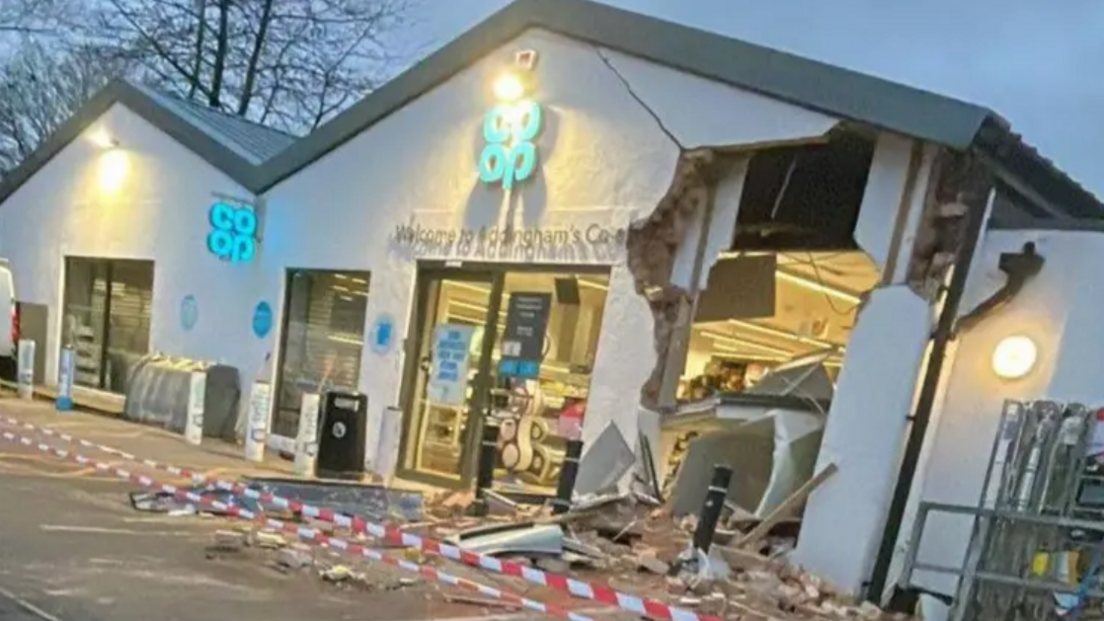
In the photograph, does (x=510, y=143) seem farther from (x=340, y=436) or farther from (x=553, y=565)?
(x=553, y=565)

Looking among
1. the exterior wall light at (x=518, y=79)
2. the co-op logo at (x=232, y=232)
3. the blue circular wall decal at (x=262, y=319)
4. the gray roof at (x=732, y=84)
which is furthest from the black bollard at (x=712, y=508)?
the co-op logo at (x=232, y=232)

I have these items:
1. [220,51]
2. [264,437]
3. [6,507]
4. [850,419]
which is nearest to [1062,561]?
[850,419]

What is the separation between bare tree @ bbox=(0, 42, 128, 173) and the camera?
30.0 m

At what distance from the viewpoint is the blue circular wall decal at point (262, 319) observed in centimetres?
1375

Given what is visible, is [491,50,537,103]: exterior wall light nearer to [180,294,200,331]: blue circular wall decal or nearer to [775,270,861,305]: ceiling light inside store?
[775,270,861,305]: ceiling light inside store

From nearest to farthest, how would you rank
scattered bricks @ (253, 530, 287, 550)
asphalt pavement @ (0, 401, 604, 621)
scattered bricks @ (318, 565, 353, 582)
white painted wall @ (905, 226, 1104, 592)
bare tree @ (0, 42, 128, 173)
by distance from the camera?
asphalt pavement @ (0, 401, 604, 621), scattered bricks @ (318, 565, 353, 582), scattered bricks @ (253, 530, 287, 550), white painted wall @ (905, 226, 1104, 592), bare tree @ (0, 42, 128, 173)

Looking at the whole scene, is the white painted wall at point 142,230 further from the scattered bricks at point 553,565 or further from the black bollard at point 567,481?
the scattered bricks at point 553,565

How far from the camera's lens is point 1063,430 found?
6.72 metres

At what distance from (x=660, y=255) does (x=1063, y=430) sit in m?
4.11

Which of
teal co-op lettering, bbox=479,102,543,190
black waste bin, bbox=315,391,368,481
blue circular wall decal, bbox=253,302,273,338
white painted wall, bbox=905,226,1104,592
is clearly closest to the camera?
white painted wall, bbox=905,226,1104,592

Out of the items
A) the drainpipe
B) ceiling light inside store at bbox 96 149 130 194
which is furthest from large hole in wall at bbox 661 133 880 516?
ceiling light inside store at bbox 96 149 130 194

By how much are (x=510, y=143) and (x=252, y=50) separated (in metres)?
19.3

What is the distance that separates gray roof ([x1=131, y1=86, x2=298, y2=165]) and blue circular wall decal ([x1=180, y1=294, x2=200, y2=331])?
7.37ft

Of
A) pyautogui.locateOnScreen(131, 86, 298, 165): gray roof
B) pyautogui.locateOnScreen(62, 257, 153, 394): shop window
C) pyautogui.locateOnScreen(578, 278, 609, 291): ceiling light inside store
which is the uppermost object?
pyautogui.locateOnScreen(131, 86, 298, 165): gray roof
